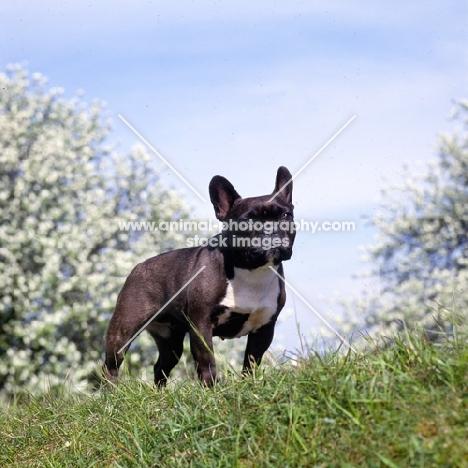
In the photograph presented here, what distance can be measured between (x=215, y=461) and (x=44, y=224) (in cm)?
1116

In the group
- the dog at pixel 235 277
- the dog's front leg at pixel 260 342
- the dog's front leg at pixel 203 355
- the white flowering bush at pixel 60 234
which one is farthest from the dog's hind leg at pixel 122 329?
the white flowering bush at pixel 60 234

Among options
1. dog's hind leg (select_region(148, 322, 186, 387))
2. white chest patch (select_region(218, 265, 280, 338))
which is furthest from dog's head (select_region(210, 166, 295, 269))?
dog's hind leg (select_region(148, 322, 186, 387))

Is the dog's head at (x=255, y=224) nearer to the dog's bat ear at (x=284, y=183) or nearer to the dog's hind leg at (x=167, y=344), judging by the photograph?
the dog's bat ear at (x=284, y=183)

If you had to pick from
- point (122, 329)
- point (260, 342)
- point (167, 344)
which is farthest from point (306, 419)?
point (167, 344)

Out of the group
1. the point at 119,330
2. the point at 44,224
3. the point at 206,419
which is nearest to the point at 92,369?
the point at 44,224

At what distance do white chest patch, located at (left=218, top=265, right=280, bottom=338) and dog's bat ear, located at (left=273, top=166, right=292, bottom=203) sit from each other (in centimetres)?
94

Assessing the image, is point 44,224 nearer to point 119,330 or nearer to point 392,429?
point 119,330

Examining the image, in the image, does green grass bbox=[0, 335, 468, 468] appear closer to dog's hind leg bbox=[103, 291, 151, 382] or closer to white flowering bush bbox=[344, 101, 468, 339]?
dog's hind leg bbox=[103, 291, 151, 382]

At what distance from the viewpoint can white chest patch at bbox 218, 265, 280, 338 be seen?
24.7ft

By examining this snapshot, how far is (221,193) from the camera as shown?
8008 millimetres

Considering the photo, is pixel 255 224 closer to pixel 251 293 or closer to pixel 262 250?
pixel 262 250

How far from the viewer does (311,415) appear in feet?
14.9

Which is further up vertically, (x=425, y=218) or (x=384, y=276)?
(x=425, y=218)

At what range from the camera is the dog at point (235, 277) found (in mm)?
7312
